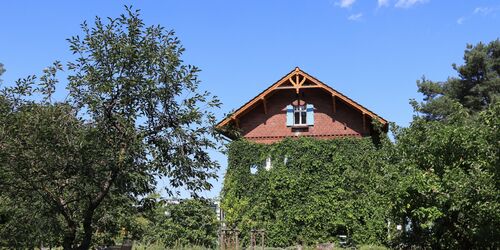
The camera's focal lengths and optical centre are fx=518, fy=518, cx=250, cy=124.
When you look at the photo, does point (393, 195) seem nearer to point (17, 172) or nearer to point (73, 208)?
point (73, 208)

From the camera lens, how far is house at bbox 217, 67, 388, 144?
1114 inches

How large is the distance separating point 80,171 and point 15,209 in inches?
121

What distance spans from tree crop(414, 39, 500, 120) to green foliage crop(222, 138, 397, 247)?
12.2 metres

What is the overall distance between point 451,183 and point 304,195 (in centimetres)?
1536

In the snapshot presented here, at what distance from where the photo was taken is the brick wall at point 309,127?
93.4 ft

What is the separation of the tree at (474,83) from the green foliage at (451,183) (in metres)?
22.6

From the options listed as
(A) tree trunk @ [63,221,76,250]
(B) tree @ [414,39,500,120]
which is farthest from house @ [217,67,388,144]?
(A) tree trunk @ [63,221,76,250]

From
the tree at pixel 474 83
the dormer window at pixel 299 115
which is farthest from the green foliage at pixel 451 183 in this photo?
the tree at pixel 474 83

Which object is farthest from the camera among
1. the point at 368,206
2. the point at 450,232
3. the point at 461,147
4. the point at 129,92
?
the point at 368,206

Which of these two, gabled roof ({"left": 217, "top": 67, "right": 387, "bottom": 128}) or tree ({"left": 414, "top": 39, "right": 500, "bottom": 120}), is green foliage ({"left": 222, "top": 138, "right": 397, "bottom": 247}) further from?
tree ({"left": 414, "top": 39, "right": 500, "bottom": 120})

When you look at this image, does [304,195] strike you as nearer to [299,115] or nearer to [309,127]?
[309,127]

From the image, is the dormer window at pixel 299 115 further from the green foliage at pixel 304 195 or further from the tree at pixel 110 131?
the tree at pixel 110 131

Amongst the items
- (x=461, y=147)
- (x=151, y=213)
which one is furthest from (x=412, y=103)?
(x=151, y=213)

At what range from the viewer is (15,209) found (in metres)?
10.2
